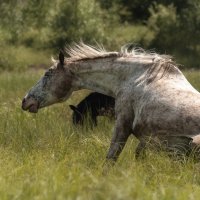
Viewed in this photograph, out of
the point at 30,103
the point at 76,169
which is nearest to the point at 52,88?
the point at 30,103

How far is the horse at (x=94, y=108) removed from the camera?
32.6ft

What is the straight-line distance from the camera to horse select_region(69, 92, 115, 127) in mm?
9930

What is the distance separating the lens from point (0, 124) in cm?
942

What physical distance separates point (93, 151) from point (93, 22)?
28.0 meters

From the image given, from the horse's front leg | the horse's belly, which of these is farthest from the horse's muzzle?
the horse's belly

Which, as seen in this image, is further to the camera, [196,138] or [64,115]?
[64,115]

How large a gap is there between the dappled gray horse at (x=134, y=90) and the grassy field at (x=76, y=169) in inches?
12.0

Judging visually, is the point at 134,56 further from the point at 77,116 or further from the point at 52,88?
the point at 77,116

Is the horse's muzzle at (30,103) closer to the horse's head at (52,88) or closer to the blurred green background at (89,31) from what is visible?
the horse's head at (52,88)

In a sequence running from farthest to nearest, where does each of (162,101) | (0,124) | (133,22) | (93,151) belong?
(133,22), (0,124), (93,151), (162,101)

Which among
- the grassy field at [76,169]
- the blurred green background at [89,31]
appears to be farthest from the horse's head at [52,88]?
the blurred green background at [89,31]

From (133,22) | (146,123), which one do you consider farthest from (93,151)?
(133,22)

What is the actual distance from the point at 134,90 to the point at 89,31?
27.5m

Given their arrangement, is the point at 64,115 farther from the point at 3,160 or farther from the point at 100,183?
the point at 100,183
